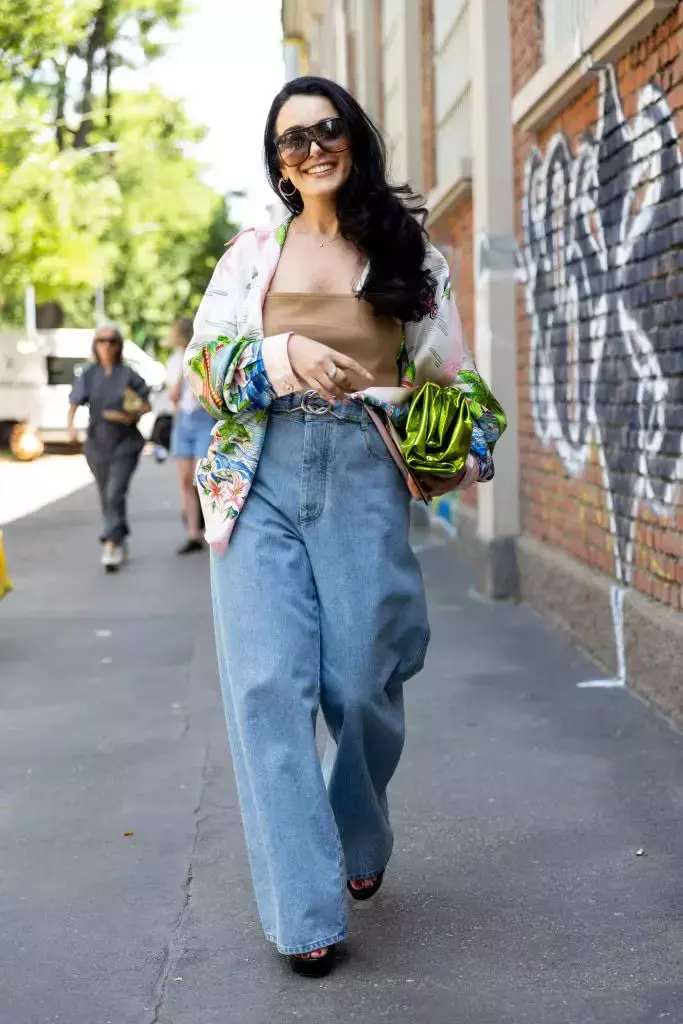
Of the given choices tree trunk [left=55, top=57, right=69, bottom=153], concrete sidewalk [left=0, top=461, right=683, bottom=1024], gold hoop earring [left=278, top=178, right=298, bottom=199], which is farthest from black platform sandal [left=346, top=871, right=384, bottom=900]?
tree trunk [left=55, top=57, right=69, bottom=153]

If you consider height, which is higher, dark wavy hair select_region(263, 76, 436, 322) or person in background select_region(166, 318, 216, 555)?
dark wavy hair select_region(263, 76, 436, 322)

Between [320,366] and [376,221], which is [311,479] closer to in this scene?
[320,366]

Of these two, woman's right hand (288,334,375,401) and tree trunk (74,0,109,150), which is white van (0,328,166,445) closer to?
tree trunk (74,0,109,150)

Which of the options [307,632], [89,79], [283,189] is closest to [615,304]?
[283,189]

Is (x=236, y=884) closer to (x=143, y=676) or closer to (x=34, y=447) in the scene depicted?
(x=143, y=676)

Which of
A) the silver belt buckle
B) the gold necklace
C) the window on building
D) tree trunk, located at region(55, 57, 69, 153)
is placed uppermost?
tree trunk, located at region(55, 57, 69, 153)

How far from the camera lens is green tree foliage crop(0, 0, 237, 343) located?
18.0m

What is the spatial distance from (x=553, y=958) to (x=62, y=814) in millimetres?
1969

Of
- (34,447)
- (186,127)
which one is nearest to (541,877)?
(34,447)

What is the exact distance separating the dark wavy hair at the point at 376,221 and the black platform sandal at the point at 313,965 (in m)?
1.46

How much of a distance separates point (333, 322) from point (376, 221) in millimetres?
260

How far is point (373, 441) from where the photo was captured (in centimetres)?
356

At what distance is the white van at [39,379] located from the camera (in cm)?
2973

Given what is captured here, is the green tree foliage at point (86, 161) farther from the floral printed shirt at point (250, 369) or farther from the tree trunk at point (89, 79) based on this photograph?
the floral printed shirt at point (250, 369)
